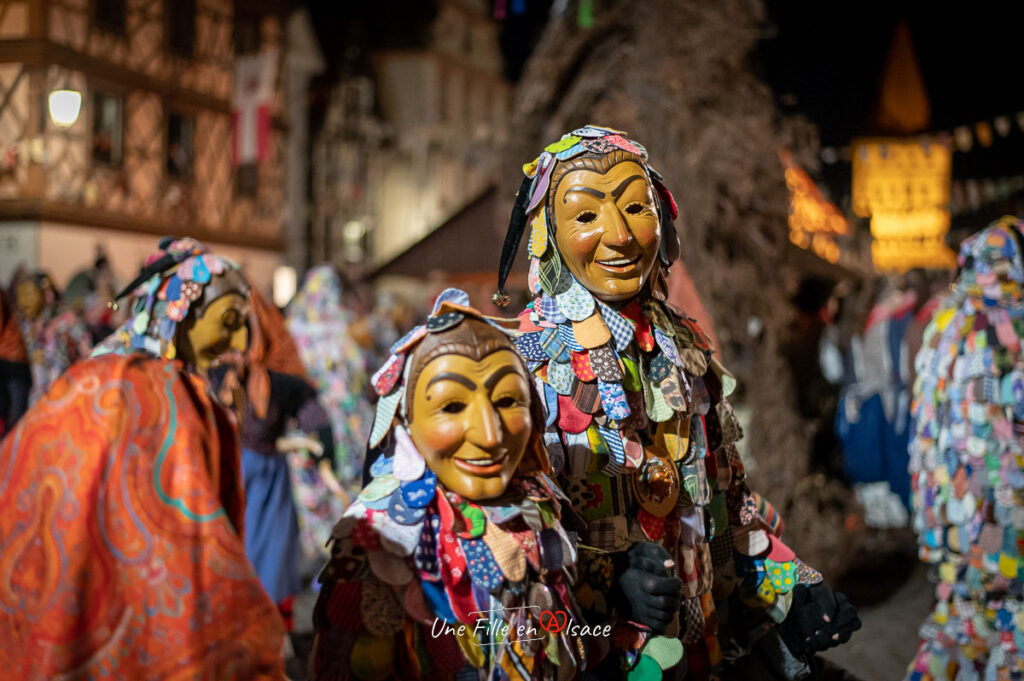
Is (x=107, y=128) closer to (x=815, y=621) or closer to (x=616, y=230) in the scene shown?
(x=616, y=230)

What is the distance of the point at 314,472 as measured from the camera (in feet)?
25.2

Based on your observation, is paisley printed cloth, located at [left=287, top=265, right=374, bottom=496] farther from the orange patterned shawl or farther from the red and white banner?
the red and white banner

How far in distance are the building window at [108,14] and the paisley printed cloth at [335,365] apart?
4.47 metres

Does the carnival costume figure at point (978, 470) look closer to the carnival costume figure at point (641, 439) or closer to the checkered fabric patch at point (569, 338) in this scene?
the carnival costume figure at point (641, 439)

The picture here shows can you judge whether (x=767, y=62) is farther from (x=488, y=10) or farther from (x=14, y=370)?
(x=488, y=10)

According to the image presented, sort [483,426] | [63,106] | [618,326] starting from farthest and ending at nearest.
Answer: [63,106] < [618,326] < [483,426]

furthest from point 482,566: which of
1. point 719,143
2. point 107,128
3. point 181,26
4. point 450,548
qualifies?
point 107,128

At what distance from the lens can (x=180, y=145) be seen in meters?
19.7

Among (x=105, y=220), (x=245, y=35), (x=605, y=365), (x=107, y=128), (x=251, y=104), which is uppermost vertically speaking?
(x=245, y=35)

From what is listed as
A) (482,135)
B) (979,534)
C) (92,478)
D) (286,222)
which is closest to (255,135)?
(286,222)

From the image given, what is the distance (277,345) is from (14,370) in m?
1.76

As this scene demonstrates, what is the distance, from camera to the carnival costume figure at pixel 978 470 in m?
4.62

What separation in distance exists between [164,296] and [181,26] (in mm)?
12810

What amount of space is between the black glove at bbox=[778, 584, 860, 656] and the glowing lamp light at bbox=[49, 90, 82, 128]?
11594 millimetres
